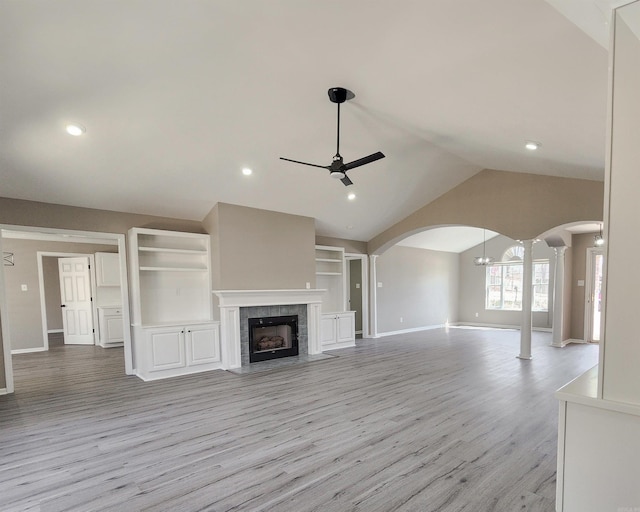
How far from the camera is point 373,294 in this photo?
864cm

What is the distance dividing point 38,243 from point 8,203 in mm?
3878

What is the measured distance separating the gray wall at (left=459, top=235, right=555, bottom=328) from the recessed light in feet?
34.9

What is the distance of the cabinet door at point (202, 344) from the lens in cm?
546

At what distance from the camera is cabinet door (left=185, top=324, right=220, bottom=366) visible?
5457 millimetres

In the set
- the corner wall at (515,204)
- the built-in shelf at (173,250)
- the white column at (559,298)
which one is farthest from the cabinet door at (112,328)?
the white column at (559,298)

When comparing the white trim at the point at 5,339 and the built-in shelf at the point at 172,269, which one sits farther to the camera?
the built-in shelf at the point at 172,269

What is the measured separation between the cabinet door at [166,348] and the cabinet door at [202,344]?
0.37ft

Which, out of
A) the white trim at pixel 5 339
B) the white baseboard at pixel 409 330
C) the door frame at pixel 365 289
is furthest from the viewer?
the white baseboard at pixel 409 330

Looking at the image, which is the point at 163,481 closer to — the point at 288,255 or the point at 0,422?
the point at 0,422

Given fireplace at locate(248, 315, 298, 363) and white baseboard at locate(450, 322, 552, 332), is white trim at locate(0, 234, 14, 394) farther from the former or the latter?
white baseboard at locate(450, 322, 552, 332)

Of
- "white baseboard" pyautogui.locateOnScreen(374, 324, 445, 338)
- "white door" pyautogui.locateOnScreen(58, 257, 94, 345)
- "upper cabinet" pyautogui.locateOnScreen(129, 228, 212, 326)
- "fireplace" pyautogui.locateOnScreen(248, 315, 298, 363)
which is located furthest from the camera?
"white baseboard" pyautogui.locateOnScreen(374, 324, 445, 338)

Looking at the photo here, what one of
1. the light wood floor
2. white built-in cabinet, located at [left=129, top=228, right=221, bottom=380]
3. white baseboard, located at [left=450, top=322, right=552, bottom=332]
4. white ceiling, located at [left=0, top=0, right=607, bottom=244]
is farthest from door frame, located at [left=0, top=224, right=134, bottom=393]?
white baseboard, located at [left=450, top=322, right=552, bottom=332]

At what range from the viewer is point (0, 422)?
11.9ft

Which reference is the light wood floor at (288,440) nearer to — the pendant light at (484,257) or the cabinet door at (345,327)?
the cabinet door at (345,327)
